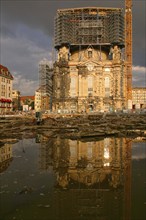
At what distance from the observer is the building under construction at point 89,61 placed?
324 ft

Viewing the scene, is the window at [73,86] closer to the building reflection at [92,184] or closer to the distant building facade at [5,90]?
the distant building facade at [5,90]

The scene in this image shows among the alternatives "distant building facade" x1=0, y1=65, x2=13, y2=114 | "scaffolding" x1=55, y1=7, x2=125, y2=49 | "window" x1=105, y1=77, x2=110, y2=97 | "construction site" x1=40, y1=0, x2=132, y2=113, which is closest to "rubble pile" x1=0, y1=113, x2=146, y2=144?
"distant building facade" x1=0, y1=65, x2=13, y2=114

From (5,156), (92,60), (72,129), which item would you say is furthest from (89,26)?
(5,156)

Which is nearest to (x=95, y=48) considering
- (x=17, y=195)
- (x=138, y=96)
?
(x=138, y=96)

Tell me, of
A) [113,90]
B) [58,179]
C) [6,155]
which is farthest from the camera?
[113,90]

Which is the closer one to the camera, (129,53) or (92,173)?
(92,173)

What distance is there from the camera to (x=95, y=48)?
113250mm

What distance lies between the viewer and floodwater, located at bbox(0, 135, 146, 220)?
29.2ft

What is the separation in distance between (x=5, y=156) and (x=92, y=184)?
28.2ft

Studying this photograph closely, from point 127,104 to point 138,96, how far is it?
95186 millimetres

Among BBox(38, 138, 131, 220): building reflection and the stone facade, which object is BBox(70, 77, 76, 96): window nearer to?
the stone facade

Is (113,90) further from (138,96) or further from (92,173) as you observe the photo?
(138,96)

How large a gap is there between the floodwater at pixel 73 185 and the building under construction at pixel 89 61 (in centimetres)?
7229

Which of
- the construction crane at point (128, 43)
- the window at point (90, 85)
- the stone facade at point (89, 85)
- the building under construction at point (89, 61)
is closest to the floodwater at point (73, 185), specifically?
the building under construction at point (89, 61)
